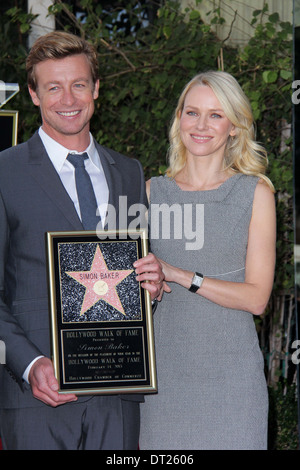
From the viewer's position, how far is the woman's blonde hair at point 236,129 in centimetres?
283

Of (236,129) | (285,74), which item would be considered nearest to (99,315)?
(236,129)

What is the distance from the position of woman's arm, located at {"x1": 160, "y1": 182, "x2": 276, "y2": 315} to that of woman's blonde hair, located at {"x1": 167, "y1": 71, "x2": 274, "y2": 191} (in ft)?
0.39

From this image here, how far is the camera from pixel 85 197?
8.02ft

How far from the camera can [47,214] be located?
7.80ft

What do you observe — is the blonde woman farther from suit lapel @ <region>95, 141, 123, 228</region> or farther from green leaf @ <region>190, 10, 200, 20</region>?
green leaf @ <region>190, 10, 200, 20</region>

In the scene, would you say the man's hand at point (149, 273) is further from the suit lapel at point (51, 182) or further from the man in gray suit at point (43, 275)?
the suit lapel at point (51, 182)

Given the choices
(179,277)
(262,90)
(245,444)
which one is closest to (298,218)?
(179,277)

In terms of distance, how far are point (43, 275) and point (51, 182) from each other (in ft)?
0.97

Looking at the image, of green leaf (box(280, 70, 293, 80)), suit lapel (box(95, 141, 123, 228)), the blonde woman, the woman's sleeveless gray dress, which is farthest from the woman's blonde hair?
green leaf (box(280, 70, 293, 80))

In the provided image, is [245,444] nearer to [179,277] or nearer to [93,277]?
[179,277]

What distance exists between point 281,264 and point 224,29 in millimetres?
1727

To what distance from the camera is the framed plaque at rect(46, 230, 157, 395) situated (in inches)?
90.7
